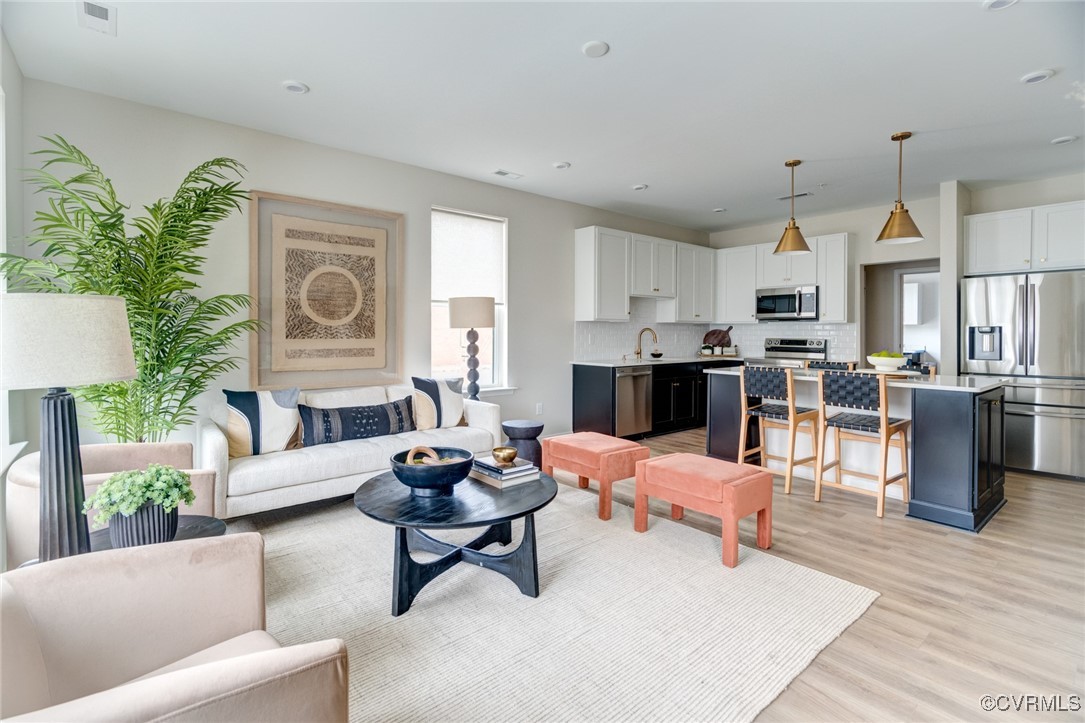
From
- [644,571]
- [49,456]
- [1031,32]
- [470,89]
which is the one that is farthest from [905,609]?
[470,89]

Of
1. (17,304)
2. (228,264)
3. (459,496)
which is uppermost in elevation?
(228,264)

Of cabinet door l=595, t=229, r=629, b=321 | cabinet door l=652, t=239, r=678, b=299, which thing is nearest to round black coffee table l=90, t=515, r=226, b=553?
cabinet door l=595, t=229, r=629, b=321

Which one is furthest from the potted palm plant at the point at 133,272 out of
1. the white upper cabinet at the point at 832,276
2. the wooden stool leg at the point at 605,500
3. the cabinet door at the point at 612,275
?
the white upper cabinet at the point at 832,276

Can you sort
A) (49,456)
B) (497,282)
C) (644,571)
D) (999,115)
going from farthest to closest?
(497,282), (999,115), (644,571), (49,456)

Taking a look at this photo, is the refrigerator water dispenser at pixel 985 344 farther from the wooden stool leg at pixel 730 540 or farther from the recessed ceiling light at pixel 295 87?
the recessed ceiling light at pixel 295 87

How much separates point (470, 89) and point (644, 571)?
9.63 feet

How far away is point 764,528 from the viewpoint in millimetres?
2945

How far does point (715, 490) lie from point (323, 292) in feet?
10.6

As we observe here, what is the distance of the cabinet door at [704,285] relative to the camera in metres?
7.05

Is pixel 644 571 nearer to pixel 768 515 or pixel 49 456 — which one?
pixel 768 515

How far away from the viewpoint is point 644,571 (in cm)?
264

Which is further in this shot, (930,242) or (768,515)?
(930,242)

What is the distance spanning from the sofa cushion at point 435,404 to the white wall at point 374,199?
0.44 meters

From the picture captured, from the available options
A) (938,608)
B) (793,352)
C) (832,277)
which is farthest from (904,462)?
(793,352)
